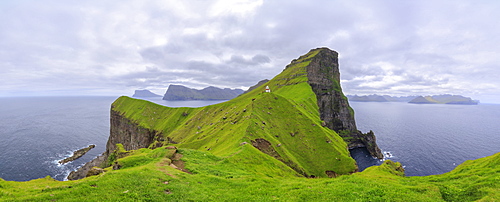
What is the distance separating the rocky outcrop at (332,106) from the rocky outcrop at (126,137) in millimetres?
127410

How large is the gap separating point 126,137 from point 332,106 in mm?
163738

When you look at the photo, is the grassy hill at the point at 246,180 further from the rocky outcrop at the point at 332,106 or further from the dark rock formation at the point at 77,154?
the rocky outcrop at the point at 332,106

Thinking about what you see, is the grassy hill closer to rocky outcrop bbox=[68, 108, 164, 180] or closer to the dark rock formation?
rocky outcrop bbox=[68, 108, 164, 180]

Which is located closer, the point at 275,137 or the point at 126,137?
the point at 275,137

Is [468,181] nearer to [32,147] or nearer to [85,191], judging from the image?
[85,191]

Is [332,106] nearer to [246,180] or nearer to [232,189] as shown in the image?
[246,180]

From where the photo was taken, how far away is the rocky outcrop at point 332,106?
5748 inches

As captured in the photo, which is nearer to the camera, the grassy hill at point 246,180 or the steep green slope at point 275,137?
the grassy hill at point 246,180

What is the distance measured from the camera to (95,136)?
553 feet

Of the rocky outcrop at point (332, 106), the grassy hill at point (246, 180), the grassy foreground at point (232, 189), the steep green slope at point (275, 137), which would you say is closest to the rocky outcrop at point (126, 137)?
the steep green slope at point (275, 137)

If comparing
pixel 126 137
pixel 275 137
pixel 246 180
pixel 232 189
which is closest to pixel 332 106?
pixel 275 137

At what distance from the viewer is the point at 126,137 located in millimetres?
138375

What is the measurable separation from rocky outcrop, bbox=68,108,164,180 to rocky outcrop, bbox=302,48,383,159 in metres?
127

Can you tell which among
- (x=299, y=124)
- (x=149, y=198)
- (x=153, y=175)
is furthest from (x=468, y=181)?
(x=299, y=124)
